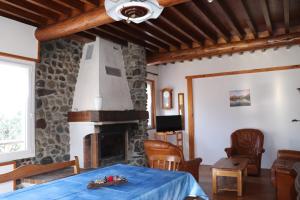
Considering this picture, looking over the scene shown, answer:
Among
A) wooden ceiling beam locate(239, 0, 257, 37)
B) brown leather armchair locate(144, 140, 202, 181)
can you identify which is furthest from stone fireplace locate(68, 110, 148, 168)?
wooden ceiling beam locate(239, 0, 257, 37)

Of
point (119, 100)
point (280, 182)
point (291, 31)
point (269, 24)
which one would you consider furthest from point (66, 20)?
point (291, 31)

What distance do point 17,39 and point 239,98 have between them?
5001 millimetres

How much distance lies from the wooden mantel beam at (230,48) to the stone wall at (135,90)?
69cm

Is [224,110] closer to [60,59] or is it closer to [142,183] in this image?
[60,59]

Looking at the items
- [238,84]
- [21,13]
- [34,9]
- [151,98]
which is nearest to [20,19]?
[21,13]

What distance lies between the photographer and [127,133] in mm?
5383

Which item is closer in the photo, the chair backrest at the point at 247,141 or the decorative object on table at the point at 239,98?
the chair backrest at the point at 247,141

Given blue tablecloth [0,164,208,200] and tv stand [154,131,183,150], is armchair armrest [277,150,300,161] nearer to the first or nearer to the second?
tv stand [154,131,183,150]

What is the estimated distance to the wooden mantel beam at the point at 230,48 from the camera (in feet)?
16.1

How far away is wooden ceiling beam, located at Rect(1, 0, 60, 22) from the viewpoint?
3.27m

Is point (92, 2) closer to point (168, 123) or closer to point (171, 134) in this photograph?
point (168, 123)

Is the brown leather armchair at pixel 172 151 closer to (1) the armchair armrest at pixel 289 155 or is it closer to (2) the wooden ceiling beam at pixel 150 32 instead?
(1) the armchair armrest at pixel 289 155

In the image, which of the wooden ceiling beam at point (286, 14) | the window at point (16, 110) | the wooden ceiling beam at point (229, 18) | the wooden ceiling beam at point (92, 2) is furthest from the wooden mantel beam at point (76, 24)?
the wooden ceiling beam at point (286, 14)

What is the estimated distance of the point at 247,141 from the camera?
235 inches
